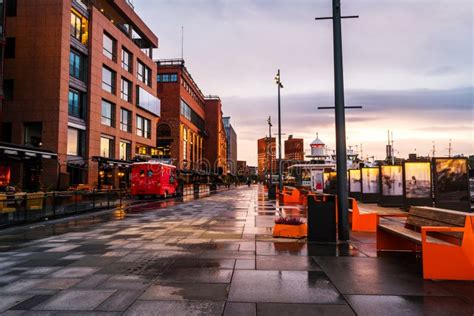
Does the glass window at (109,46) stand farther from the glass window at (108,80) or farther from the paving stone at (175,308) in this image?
the paving stone at (175,308)

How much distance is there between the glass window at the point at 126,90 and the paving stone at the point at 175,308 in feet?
139

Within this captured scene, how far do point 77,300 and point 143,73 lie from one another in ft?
165

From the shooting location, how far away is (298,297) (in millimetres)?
5367

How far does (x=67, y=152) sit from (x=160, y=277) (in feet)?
103

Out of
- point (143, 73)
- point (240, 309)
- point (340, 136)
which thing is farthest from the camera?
point (143, 73)

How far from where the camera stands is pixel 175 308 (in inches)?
193

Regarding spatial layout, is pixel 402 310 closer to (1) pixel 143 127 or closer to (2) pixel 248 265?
(2) pixel 248 265

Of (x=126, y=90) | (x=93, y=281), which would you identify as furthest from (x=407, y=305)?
(x=126, y=90)

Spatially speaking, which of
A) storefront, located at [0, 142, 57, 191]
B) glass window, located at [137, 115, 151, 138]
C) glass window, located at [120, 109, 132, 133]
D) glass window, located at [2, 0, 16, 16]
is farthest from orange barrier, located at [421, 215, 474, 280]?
glass window, located at [137, 115, 151, 138]

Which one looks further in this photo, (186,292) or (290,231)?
(290,231)

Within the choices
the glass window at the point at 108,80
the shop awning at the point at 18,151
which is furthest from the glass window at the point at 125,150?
the shop awning at the point at 18,151

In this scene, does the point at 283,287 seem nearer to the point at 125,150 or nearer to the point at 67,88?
the point at 67,88

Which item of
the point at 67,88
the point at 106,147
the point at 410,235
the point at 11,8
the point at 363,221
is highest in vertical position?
the point at 11,8

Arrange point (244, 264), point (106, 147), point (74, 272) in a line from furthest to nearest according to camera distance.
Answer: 1. point (106, 147)
2. point (244, 264)
3. point (74, 272)
